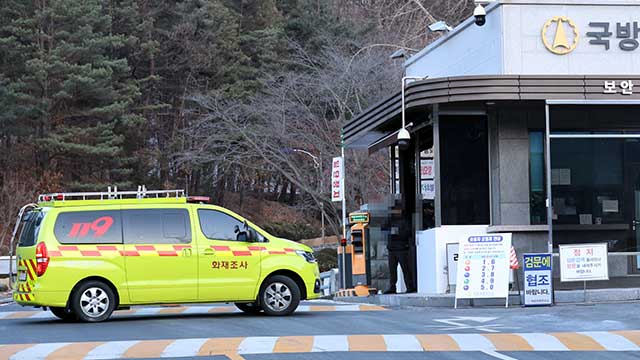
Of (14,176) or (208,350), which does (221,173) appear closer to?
(14,176)

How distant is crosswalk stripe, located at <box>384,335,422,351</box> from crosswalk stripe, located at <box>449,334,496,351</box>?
0.52 metres

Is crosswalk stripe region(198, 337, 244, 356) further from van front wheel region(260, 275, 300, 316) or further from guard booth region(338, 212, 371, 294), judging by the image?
guard booth region(338, 212, 371, 294)

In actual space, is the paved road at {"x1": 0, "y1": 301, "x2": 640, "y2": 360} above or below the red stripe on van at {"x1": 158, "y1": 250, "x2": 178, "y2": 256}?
below

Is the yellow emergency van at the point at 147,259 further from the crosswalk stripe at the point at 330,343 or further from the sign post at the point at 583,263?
the sign post at the point at 583,263

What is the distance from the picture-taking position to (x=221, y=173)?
54812 mm

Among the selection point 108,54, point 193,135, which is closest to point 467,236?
point 193,135

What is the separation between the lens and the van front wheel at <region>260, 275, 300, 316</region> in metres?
17.6

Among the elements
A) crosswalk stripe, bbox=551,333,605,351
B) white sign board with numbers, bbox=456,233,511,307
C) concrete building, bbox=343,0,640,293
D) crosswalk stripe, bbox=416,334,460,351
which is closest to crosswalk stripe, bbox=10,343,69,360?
crosswalk stripe, bbox=416,334,460,351

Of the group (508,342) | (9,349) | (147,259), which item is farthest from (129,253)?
(508,342)

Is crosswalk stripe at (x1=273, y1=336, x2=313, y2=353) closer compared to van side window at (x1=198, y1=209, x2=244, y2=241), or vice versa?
crosswalk stripe at (x1=273, y1=336, x2=313, y2=353)

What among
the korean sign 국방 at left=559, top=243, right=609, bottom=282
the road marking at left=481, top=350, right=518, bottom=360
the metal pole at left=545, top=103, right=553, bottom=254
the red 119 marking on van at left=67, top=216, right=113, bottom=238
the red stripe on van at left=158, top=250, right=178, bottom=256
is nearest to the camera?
the road marking at left=481, top=350, right=518, bottom=360

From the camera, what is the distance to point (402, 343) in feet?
42.5

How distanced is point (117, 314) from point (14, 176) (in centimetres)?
3761

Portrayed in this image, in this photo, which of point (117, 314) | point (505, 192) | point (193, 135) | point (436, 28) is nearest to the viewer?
point (117, 314)
